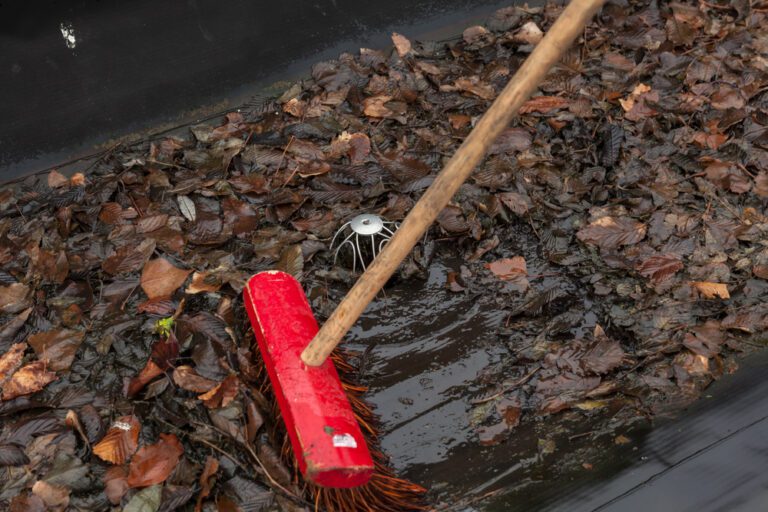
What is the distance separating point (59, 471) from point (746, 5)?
3.66 m

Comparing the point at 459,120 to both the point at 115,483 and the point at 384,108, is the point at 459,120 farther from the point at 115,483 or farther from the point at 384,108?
the point at 115,483

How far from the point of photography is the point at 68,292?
2.34m

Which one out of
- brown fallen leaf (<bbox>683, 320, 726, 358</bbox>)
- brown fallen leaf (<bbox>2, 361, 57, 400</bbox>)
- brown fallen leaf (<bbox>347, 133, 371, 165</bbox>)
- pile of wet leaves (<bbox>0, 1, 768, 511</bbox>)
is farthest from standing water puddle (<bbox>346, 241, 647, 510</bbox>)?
brown fallen leaf (<bbox>2, 361, 57, 400</bbox>)

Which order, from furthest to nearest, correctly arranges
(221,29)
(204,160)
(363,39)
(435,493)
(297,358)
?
(363,39)
(221,29)
(204,160)
(435,493)
(297,358)

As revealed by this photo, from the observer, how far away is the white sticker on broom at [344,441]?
5.65 ft

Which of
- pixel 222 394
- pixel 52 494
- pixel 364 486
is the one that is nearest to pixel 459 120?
pixel 222 394

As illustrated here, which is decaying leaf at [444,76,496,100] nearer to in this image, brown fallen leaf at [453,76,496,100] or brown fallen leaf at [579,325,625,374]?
brown fallen leaf at [453,76,496,100]

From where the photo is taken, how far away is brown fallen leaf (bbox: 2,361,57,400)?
6.80 ft

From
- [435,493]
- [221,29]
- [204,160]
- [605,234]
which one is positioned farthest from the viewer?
[221,29]

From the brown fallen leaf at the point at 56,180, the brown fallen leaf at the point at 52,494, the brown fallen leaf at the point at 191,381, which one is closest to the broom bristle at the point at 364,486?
the brown fallen leaf at the point at 191,381

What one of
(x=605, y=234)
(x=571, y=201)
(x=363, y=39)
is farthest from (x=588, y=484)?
(x=363, y=39)

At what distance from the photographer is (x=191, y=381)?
2.06m

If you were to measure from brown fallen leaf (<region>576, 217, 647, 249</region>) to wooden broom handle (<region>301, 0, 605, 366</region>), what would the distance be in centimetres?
102

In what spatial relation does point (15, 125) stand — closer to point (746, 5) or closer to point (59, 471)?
point (59, 471)
